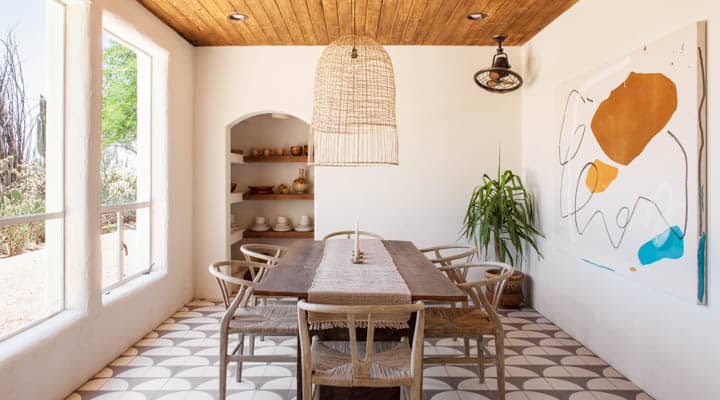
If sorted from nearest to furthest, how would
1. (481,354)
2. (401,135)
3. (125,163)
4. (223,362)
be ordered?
1. (223,362)
2. (481,354)
3. (125,163)
4. (401,135)

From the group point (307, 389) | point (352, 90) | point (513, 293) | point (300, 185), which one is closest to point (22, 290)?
point (307, 389)

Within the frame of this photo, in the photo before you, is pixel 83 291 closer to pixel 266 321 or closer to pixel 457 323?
pixel 266 321

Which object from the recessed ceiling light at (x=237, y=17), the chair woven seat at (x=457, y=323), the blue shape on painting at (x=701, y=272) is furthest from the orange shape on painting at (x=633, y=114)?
the recessed ceiling light at (x=237, y=17)

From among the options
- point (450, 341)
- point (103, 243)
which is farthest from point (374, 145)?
point (103, 243)

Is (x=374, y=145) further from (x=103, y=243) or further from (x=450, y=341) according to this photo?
(x=103, y=243)

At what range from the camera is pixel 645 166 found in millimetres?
2844

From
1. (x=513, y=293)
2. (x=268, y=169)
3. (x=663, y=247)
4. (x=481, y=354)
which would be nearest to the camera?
(x=663, y=247)

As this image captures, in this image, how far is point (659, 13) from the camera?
278 centimetres

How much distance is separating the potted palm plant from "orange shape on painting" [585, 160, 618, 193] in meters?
1.01

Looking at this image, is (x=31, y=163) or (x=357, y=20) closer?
(x=31, y=163)

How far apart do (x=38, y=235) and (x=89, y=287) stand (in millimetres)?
477

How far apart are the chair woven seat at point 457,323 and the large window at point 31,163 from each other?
2.19 metres

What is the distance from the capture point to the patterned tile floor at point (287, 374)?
284cm

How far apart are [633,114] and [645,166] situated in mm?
351
